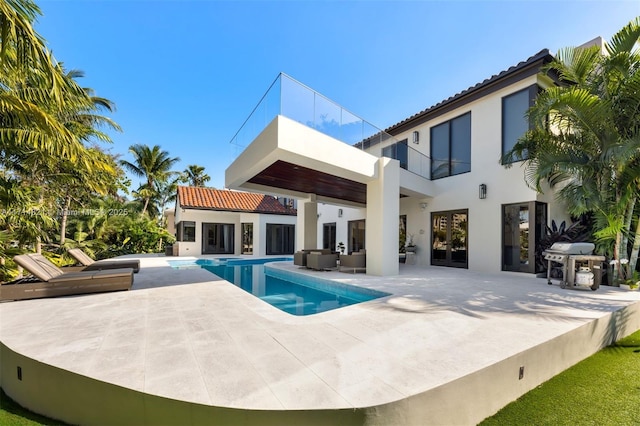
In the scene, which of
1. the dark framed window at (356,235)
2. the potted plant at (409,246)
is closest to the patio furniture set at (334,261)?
the potted plant at (409,246)

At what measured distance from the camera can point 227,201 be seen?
25.2 metres

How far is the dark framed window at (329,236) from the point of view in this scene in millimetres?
22594

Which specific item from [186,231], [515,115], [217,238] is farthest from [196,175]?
[515,115]

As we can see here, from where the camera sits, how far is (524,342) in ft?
13.2

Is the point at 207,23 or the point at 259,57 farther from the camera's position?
the point at 259,57

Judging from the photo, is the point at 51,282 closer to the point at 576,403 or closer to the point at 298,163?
the point at 298,163

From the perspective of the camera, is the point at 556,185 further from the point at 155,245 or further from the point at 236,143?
the point at 155,245

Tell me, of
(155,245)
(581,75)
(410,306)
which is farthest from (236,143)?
(155,245)

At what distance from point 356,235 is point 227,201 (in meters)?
11.7

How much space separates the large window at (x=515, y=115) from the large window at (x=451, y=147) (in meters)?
1.57

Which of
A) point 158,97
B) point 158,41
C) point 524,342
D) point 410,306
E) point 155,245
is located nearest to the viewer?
point 524,342

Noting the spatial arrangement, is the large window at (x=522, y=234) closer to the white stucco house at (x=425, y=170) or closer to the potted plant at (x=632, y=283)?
the white stucco house at (x=425, y=170)

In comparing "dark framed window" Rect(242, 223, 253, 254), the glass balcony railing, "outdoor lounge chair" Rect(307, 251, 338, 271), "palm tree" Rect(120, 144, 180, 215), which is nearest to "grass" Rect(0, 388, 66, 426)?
the glass balcony railing

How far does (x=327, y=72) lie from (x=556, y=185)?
40.3 ft
